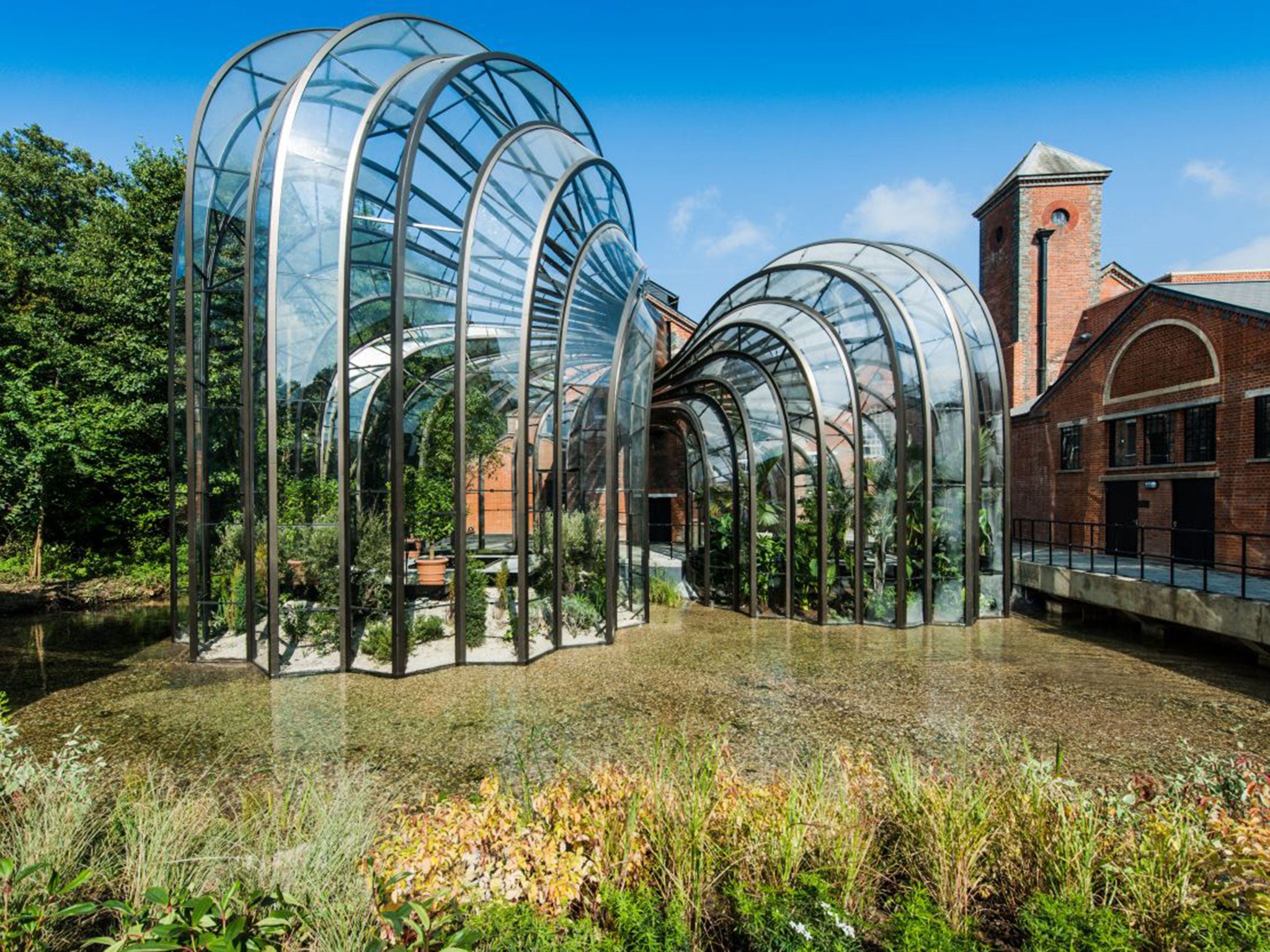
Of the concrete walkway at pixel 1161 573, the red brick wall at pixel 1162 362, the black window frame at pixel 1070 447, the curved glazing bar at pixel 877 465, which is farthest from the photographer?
the black window frame at pixel 1070 447

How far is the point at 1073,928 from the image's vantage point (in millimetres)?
2609

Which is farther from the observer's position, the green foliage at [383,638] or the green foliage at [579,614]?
the green foliage at [579,614]

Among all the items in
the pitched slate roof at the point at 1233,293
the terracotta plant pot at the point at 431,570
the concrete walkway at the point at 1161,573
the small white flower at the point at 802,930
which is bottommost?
the small white flower at the point at 802,930

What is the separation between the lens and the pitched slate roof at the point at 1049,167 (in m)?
26.0

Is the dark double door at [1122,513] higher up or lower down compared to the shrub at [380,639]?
higher up

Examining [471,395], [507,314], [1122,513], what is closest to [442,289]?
[507,314]

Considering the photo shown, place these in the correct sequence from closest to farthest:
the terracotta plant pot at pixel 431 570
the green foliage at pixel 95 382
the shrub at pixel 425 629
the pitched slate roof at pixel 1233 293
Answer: the shrub at pixel 425 629 < the terracotta plant pot at pixel 431 570 < the pitched slate roof at pixel 1233 293 < the green foliage at pixel 95 382

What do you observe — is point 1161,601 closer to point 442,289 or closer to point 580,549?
point 580,549

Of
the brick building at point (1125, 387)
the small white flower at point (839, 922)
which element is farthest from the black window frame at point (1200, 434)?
the small white flower at point (839, 922)

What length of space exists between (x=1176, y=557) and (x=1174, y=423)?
462 centimetres

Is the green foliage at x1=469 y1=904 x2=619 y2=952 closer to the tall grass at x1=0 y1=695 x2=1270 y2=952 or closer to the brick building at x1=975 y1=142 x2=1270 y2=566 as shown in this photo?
the tall grass at x1=0 y1=695 x2=1270 y2=952

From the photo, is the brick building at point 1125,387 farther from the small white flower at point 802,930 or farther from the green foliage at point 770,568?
the small white flower at point 802,930

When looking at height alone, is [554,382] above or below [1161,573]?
above

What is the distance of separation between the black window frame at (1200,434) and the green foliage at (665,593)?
1284cm
